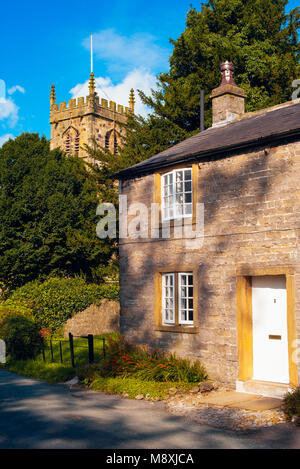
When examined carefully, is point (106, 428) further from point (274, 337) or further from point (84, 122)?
point (84, 122)

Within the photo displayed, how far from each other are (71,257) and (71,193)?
12.8 feet

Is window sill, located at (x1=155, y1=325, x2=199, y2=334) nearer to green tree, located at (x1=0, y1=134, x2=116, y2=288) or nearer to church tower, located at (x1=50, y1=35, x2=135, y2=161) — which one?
green tree, located at (x1=0, y1=134, x2=116, y2=288)

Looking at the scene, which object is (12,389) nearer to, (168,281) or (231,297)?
(168,281)

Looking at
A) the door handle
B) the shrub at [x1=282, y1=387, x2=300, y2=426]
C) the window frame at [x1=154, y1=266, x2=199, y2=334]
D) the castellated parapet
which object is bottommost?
the shrub at [x1=282, y1=387, x2=300, y2=426]

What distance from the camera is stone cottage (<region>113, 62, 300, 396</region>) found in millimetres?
11836

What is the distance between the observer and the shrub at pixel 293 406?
9569 millimetres

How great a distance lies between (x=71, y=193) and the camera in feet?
99.5

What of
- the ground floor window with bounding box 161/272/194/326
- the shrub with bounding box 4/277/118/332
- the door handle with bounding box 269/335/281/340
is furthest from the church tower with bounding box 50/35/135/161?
the door handle with bounding box 269/335/281/340

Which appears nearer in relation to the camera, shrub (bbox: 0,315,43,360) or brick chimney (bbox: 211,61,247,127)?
brick chimney (bbox: 211,61,247,127)

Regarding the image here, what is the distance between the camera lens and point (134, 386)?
12.7 metres

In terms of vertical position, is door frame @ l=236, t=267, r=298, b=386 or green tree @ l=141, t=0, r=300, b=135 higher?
green tree @ l=141, t=0, r=300, b=135

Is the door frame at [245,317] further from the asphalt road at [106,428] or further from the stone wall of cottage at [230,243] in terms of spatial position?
the asphalt road at [106,428]

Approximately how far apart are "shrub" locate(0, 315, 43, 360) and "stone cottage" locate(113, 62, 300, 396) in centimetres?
443

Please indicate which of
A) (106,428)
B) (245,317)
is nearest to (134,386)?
(245,317)
